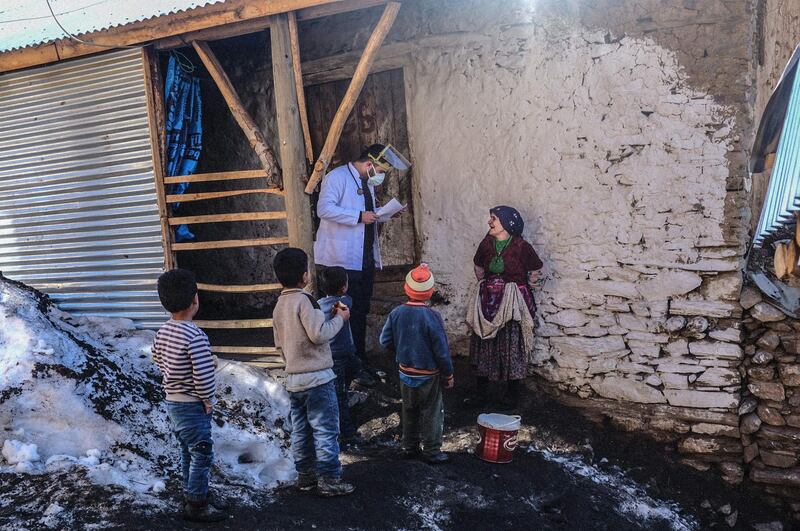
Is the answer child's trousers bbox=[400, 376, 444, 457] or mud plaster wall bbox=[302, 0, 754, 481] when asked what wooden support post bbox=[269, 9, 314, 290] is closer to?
mud plaster wall bbox=[302, 0, 754, 481]

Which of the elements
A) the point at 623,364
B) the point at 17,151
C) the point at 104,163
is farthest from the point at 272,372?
the point at 17,151

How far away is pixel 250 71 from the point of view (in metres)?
6.97

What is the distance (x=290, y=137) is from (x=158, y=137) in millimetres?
1419

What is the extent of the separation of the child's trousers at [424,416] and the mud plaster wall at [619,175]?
4.94 ft

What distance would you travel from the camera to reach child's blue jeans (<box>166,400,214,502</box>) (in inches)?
136

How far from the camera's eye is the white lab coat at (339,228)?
551cm

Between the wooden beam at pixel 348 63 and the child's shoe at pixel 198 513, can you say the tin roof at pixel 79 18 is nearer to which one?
the wooden beam at pixel 348 63

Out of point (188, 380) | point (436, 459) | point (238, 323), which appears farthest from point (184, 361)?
point (238, 323)

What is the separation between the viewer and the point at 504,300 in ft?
17.5

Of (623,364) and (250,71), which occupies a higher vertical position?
(250,71)

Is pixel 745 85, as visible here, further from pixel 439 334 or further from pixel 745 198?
pixel 439 334

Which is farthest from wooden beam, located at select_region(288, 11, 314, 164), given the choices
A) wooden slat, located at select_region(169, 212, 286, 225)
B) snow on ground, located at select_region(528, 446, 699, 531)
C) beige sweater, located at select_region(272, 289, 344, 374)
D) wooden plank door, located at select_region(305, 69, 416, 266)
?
snow on ground, located at select_region(528, 446, 699, 531)

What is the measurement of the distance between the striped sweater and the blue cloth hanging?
2.98 meters

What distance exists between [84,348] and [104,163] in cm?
210
